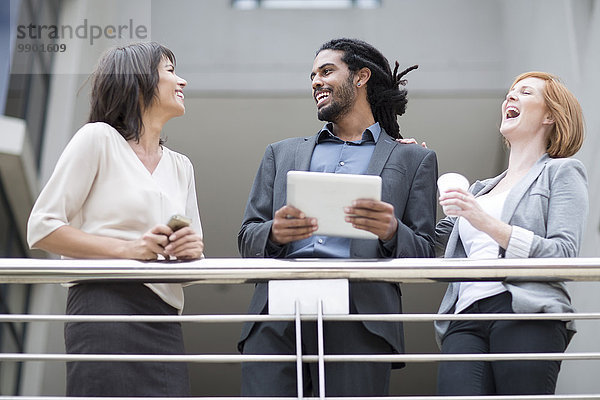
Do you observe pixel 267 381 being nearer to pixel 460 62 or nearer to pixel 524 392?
pixel 524 392

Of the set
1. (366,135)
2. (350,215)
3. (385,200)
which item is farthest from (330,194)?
(366,135)

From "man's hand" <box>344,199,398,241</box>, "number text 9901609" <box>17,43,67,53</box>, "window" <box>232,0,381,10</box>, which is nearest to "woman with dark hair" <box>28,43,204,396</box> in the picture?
"man's hand" <box>344,199,398,241</box>

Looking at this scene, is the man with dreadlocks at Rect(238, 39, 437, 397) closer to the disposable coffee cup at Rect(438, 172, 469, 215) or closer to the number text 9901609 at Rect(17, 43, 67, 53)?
the disposable coffee cup at Rect(438, 172, 469, 215)

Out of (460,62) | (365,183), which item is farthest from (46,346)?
(365,183)

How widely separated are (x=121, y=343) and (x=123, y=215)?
35cm

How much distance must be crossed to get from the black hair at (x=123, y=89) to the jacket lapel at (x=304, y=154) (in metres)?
0.46

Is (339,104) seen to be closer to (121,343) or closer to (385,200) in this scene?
(385,200)

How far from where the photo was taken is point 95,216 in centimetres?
239

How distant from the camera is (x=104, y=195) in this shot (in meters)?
2.39

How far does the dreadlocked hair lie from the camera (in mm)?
3012

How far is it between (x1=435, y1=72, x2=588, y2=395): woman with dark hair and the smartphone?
682 millimetres

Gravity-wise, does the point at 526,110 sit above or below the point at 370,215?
above

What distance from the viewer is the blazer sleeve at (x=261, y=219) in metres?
2.46

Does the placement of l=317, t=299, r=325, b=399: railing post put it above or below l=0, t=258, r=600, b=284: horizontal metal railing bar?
below
